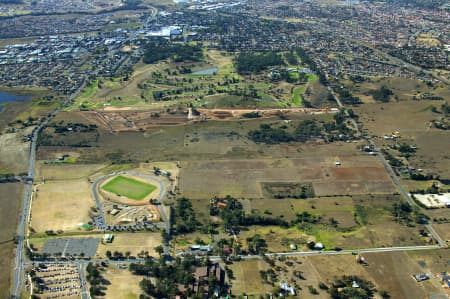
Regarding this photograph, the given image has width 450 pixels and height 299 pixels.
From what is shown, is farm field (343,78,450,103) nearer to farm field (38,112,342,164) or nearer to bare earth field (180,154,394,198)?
farm field (38,112,342,164)

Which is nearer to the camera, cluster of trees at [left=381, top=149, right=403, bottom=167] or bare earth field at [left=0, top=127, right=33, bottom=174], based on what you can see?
cluster of trees at [left=381, top=149, right=403, bottom=167]

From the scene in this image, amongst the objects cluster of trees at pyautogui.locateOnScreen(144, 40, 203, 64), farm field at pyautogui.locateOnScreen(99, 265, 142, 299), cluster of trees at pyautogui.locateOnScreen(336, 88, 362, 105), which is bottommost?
farm field at pyautogui.locateOnScreen(99, 265, 142, 299)

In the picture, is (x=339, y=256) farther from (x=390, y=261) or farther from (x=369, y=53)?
(x=369, y=53)

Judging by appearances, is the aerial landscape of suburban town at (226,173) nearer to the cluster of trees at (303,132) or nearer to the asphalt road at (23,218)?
the asphalt road at (23,218)

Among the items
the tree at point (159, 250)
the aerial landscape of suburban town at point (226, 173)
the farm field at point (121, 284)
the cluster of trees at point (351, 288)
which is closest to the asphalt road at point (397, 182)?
the aerial landscape of suburban town at point (226, 173)

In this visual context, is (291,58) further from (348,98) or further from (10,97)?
(10,97)

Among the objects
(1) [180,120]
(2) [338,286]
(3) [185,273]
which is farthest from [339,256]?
(1) [180,120]

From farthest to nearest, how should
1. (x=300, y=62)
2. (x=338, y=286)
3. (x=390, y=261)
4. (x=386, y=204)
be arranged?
→ 1. (x=300, y=62)
2. (x=386, y=204)
3. (x=390, y=261)
4. (x=338, y=286)

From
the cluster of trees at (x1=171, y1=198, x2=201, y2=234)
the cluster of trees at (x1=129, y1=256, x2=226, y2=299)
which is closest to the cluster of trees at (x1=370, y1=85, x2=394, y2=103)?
the cluster of trees at (x1=171, y1=198, x2=201, y2=234)
